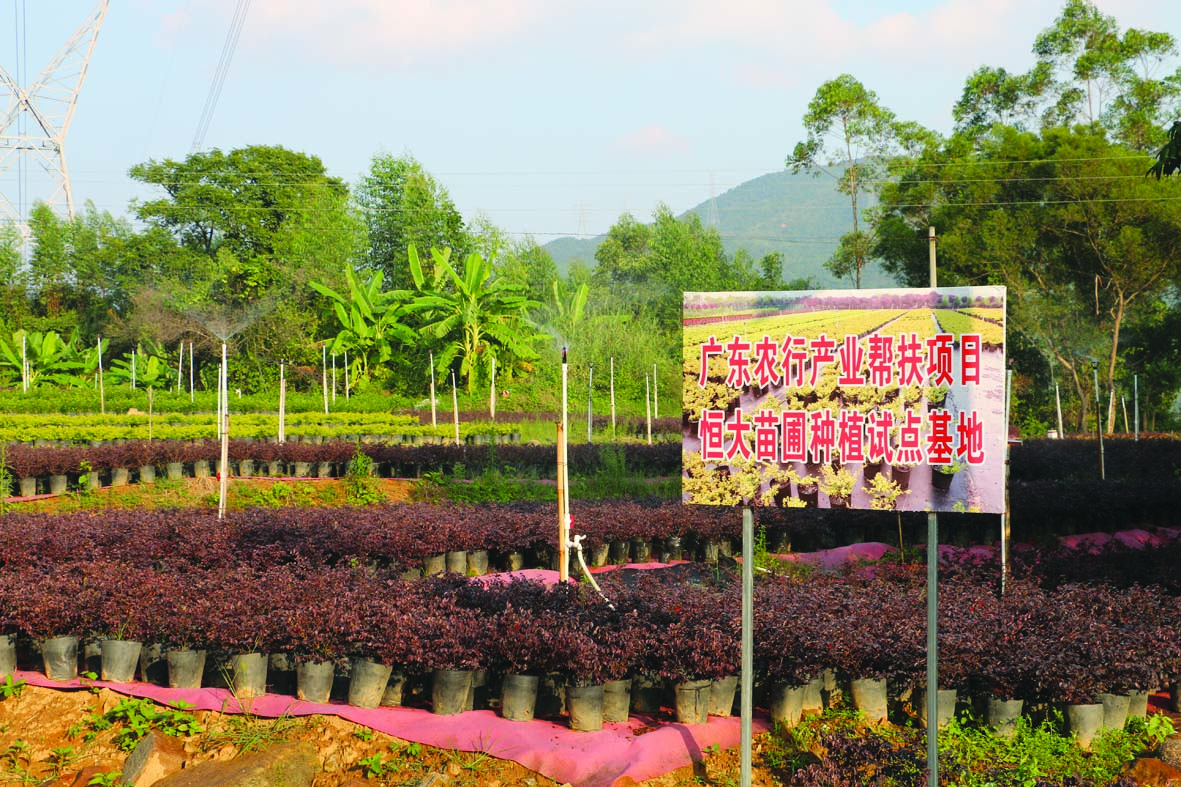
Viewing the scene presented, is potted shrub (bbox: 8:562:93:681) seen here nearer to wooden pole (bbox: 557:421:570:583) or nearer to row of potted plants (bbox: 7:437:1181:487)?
wooden pole (bbox: 557:421:570:583)

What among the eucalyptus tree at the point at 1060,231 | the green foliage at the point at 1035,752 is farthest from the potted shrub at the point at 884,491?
the eucalyptus tree at the point at 1060,231

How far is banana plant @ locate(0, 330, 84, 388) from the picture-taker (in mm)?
30906

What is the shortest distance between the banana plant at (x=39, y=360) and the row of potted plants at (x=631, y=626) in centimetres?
2822

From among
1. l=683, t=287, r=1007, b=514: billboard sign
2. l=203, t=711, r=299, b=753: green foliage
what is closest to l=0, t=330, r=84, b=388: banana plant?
l=203, t=711, r=299, b=753: green foliage

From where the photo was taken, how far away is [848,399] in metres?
4.00

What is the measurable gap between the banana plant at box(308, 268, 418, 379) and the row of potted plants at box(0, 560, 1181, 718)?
871 inches

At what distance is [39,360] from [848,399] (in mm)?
32068

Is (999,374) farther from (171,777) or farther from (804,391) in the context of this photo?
(171,777)

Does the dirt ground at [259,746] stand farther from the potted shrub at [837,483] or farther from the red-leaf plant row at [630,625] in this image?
the potted shrub at [837,483]

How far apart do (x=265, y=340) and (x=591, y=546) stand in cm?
2705

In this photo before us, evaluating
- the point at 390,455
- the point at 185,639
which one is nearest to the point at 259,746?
the point at 185,639

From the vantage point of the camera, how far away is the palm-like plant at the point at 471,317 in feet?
85.3

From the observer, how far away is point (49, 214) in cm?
4050

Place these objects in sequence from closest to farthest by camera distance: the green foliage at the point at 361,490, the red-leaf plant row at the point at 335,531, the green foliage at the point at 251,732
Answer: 1. the green foliage at the point at 251,732
2. the red-leaf plant row at the point at 335,531
3. the green foliage at the point at 361,490
